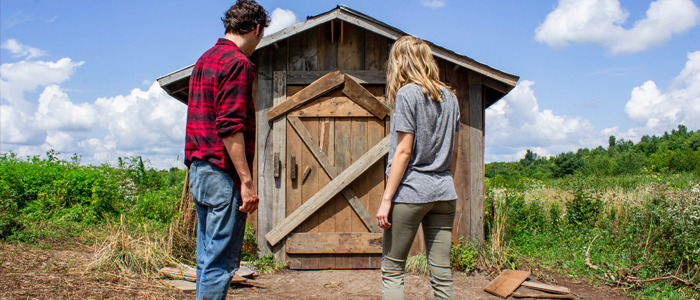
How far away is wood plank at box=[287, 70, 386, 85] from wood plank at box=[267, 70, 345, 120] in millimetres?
110

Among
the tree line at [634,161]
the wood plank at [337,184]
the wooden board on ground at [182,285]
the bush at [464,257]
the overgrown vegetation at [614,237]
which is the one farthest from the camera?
the tree line at [634,161]

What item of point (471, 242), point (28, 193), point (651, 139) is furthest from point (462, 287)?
point (651, 139)

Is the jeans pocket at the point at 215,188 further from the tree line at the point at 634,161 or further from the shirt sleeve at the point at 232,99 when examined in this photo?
the tree line at the point at 634,161

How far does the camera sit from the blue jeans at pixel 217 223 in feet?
6.89

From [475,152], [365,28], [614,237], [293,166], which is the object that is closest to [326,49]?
[365,28]

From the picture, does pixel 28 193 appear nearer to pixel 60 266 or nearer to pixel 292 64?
pixel 60 266

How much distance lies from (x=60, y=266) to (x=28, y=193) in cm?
457

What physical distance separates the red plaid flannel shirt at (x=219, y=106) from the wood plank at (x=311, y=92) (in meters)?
3.09

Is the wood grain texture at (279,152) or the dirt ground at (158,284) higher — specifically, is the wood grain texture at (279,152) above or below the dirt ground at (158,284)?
above

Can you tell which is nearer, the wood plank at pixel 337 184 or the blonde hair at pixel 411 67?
the blonde hair at pixel 411 67

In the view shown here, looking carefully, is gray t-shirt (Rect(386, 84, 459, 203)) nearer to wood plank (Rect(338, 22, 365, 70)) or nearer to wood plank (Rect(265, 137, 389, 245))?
wood plank (Rect(265, 137, 389, 245))

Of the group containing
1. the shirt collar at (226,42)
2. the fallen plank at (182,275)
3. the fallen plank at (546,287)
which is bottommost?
the fallen plank at (546,287)

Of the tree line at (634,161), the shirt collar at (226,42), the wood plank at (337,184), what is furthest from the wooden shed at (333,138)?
the tree line at (634,161)

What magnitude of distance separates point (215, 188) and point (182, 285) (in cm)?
272
